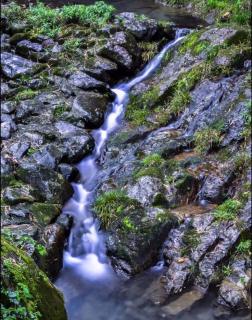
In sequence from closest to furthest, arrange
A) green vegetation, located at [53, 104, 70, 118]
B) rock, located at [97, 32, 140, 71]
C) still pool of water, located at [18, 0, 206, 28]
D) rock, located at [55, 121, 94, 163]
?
rock, located at [55, 121, 94, 163] → green vegetation, located at [53, 104, 70, 118] → rock, located at [97, 32, 140, 71] → still pool of water, located at [18, 0, 206, 28]

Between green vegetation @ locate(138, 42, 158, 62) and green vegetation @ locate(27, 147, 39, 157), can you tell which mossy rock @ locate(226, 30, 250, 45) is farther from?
green vegetation @ locate(27, 147, 39, 157)

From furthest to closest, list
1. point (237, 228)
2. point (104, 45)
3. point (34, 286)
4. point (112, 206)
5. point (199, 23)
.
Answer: point (199, 23) → point (104, 45) → point (112, 206) → point (237, 228) → point (34, 286)

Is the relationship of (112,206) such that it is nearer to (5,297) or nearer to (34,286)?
(34,286)

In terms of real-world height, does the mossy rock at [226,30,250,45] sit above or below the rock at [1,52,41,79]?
below

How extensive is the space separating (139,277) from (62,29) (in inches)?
333

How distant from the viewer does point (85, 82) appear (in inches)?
436

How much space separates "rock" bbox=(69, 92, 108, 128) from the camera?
1022 centimetres

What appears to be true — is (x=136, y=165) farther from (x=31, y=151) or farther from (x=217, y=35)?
(x=217, y=35)

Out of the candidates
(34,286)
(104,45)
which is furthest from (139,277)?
(104,45)

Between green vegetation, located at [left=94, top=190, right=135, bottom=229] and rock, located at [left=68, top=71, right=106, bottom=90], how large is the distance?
11.9ft

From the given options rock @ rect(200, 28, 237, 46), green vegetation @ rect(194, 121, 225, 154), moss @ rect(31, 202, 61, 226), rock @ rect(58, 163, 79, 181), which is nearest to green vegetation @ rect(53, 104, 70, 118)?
rock @ rect(58, 163, 79, 181)

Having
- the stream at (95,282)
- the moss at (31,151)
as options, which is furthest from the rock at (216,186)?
the moss at (31,151)

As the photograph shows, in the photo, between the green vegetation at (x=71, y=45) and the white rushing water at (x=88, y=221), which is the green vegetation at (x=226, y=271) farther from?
the green vegetation at (x=71, y=45)

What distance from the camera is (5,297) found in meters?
3.97
